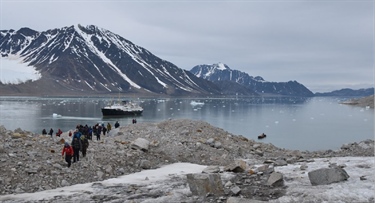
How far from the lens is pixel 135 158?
1911 centimetres

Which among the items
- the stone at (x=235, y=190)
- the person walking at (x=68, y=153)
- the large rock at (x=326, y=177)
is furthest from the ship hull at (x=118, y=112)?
the large rock at (x=326, y=177)

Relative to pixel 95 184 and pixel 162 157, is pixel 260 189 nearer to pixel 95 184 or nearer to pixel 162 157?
pixel 95 184

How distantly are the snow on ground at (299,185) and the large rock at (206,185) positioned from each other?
188cm

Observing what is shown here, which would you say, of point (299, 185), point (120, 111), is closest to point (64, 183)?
point (299, 185)

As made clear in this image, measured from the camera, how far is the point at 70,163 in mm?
16266

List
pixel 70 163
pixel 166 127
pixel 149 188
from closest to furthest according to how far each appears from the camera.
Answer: pixel 149 188 → pixel 70 163 → pixel 166 127

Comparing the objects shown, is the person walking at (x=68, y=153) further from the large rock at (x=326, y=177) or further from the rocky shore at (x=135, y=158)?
the large rock at (x=326, y=177)

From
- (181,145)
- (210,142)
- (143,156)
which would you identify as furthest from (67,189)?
(210,142)

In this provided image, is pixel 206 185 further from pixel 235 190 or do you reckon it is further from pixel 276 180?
pixel 276 180

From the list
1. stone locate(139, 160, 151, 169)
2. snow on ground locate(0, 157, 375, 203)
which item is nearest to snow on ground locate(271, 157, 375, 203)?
snow on ground locate(0, 157, 375, 203)

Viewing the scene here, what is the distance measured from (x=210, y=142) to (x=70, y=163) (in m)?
10.2

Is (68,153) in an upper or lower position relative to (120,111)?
upper

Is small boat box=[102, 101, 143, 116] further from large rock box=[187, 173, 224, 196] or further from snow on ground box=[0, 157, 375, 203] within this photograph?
large rock box=[187, 173, 224, 196]

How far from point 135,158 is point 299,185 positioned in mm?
9312
